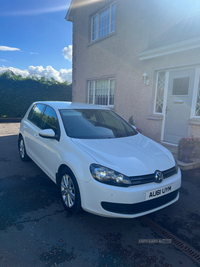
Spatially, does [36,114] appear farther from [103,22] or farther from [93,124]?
[103,22]

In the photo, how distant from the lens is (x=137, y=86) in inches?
309

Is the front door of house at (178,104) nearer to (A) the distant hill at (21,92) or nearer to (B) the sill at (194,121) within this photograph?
(B) the sill at (194,121)

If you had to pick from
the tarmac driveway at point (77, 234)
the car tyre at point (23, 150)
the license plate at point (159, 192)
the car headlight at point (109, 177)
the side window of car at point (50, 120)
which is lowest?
the tarmac driveway at point (77, 234)

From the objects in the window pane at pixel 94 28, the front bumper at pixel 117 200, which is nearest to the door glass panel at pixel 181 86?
the front bumper at pixel 117 200

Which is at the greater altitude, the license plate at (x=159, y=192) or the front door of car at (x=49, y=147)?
the front door of car at (x=49, y=147)

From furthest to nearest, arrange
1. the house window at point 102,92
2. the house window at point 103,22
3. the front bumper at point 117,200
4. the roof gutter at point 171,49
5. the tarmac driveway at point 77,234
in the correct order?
the house window at point 102,92
the house window at point 103,22
the roof gutter at point 171,49
the front bumper at point 117,200
the tarmac driveway at point 77,234

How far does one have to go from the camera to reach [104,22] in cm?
988

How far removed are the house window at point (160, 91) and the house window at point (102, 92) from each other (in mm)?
2724

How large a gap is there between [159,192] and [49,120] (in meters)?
2.38

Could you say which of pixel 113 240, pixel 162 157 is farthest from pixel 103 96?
pixel 113 240

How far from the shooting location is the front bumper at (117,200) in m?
2.38

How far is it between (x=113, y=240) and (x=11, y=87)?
15376 millimetres

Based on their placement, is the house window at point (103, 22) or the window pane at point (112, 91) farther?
the window pane at point (112, 91)

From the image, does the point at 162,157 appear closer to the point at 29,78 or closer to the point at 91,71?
the point at 91,71
